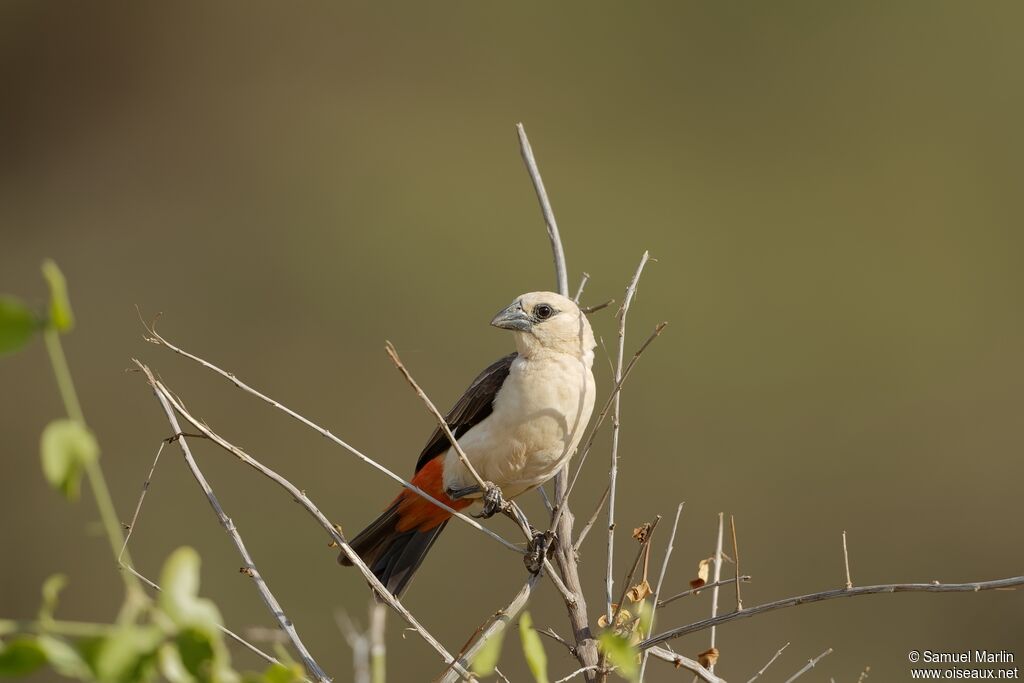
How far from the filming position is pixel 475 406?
442 centimetres

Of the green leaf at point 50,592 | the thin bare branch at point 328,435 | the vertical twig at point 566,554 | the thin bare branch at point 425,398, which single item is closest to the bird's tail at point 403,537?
the vertical twig at point 566,554

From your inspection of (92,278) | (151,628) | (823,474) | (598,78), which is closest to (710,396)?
(823,474)

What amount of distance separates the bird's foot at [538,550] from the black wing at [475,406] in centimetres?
90

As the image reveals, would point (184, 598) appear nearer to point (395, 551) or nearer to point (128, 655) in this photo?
point (128, 655)

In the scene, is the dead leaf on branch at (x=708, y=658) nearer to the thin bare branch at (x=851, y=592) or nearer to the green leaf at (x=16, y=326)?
the thin bare branch at (x=851, y=592)

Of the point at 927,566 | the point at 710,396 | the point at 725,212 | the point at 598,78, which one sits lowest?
the point at 927,566

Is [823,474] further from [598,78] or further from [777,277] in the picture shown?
[598,78]

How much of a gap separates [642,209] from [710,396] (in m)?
2.31

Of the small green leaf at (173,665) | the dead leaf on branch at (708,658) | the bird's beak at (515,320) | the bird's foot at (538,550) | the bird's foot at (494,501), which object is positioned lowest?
the dead leaf on branch at (708,658)

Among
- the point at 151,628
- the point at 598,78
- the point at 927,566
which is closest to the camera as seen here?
the point at 151,628

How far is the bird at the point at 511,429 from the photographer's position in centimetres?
403

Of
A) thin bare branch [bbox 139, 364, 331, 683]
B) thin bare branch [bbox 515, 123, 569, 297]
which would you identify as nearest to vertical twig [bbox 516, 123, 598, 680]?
thin bare branch [bbox 515, 123, 569, 297]

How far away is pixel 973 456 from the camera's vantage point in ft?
35.1

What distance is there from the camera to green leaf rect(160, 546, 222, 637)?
1.16 m
